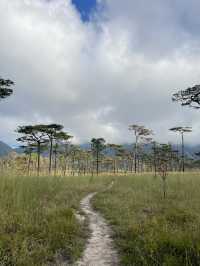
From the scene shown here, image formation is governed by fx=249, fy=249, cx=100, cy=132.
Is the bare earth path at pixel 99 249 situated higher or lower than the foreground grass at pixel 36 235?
lower

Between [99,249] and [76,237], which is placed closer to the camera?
[99,249]

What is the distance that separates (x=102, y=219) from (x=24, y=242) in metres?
3.97

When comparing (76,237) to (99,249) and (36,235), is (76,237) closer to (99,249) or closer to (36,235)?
(99,249)

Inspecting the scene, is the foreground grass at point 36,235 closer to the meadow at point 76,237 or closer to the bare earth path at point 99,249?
the meadow at point 76,237

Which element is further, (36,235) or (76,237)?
(76,237)

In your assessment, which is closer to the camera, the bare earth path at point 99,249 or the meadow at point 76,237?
the meadow at point 76,237

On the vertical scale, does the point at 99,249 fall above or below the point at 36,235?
below

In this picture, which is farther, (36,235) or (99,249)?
(36,235)

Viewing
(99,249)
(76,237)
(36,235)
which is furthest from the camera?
(76,237)

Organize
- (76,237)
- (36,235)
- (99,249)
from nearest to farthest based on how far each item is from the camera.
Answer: (99,249) < (36,235) < (76,237)

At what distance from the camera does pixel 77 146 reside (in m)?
73.1

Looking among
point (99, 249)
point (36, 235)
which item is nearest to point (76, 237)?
point (99, 249)

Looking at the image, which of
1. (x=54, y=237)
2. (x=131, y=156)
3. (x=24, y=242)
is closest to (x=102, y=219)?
(x=54, y=237)

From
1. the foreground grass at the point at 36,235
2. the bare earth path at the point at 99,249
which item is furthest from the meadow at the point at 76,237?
the bare earth path at the point at 99,249
